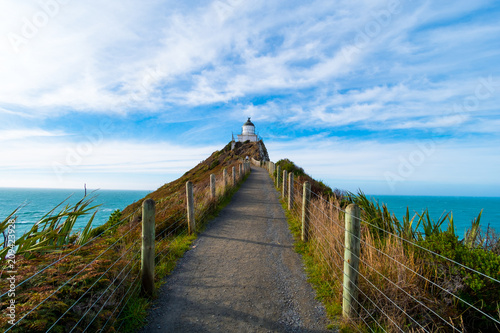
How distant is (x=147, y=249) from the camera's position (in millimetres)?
3797

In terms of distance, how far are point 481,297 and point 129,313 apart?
429 centimetres

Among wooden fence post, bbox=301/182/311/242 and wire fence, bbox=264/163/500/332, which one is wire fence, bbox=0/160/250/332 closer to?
wire fence, bbox=264/163/500/332

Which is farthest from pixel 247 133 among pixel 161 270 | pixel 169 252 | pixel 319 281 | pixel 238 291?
pixel 238 291

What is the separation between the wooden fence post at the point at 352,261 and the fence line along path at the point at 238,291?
16.7 inches

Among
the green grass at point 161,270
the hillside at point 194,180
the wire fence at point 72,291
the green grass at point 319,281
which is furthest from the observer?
the hillside at point 194,180

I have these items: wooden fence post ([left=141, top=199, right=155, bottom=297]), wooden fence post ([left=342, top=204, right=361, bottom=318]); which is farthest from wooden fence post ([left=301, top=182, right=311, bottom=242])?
wooden fence post ([left=141, top=199, right=155, bottom=297])

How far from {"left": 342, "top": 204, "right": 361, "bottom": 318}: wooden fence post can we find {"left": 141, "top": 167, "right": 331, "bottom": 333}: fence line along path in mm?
Result: 424

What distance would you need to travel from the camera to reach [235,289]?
4145 mm

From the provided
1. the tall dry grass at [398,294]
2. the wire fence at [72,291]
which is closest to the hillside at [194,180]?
the wire fence at [72,291]

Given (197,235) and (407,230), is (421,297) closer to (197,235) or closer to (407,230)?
(407,230)

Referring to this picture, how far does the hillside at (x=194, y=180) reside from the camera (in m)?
7.69

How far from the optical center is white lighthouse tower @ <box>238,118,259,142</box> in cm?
7893

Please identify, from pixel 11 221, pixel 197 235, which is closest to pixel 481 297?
pixel 11 221

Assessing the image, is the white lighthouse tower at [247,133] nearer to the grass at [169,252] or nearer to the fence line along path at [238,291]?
the grass at [169,252]
